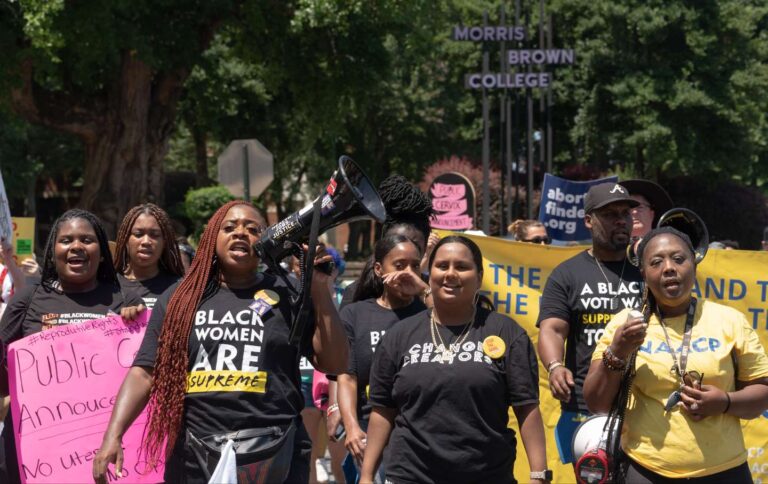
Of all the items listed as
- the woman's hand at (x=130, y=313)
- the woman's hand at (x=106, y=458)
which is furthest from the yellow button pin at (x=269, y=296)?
the woman's hand at (x=130, y=313)

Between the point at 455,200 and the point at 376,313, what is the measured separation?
9.65 meters

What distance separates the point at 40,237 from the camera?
41250mm

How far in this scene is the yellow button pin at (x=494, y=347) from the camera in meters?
4.29

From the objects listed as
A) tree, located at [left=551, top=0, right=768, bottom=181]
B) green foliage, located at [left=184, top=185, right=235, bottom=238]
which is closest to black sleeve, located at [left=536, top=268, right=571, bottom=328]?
green foliage, located at [left=184, top=185, right=235, bottom=238]

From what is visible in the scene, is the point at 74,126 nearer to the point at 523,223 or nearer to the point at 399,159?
the point at 523,223

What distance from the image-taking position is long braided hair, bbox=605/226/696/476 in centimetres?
435

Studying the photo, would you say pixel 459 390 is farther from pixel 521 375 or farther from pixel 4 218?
pixel 4 218

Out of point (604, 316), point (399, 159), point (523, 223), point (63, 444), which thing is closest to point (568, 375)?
point (604, 316)

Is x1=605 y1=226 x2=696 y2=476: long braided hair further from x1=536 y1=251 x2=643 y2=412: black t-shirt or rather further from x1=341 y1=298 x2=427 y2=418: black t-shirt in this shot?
x1=341 y1=298 x2=427 y2=418: black t-shirt

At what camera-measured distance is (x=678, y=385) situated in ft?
14.0

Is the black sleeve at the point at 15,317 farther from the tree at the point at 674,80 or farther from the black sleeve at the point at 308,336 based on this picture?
the tree at the point at 674,80

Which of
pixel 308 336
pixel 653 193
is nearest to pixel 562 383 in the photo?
pixel 308 336

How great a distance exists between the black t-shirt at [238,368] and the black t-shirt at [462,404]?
17.9 inches

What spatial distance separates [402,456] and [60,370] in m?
1.80
